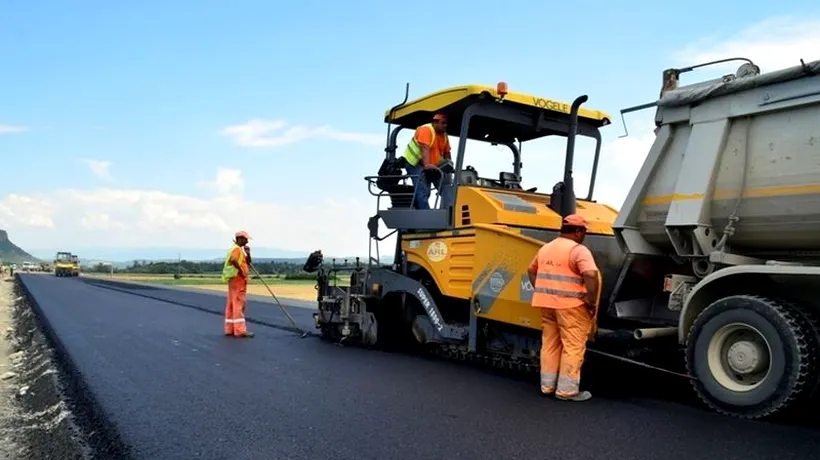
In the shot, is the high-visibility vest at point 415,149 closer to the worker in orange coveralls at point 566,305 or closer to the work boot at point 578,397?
the worker in orange coveralls at point 566,305

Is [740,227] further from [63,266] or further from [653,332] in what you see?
[63,266]

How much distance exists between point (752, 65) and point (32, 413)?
588 cm

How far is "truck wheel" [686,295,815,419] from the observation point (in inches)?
165

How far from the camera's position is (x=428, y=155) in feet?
24.1

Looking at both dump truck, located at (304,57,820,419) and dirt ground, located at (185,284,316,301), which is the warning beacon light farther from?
dirt ground, located at (185,284,316,301)

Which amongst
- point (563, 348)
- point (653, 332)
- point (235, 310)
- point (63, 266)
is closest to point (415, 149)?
point (563, 348)

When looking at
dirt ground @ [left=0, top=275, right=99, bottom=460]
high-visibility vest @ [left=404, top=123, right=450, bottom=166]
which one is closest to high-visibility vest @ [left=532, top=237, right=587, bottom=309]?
high-visibility vest @ [left=404, top=123, right=450, bottom=166]

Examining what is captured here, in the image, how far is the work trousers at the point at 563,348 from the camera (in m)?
5.14

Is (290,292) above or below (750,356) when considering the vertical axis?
below

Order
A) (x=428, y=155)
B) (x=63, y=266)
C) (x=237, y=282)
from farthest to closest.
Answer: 1. (x=63, y=266)
2. (x=237, y=282)
3. (x=428, y=155)

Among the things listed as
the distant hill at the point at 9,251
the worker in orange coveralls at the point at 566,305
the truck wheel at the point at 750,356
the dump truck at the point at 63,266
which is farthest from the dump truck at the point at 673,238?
the distant hill at the point at 9,251

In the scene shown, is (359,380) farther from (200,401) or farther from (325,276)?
(325,276)

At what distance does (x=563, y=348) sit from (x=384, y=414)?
139 cm

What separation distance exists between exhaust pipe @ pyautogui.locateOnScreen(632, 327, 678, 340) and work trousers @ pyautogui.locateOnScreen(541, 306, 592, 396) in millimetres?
357
